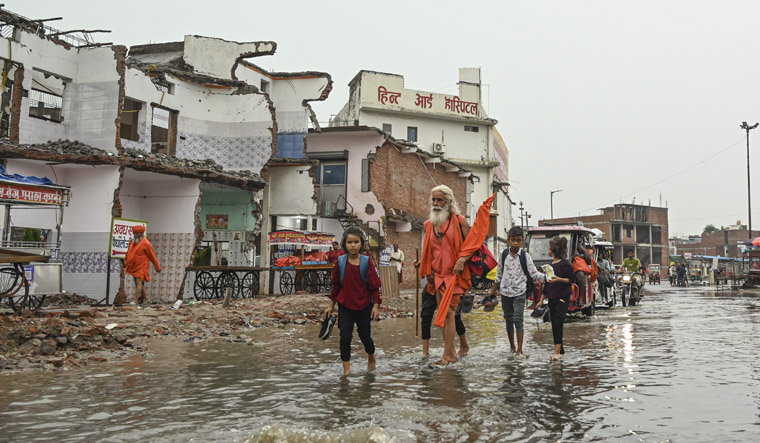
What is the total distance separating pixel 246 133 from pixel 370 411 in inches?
754

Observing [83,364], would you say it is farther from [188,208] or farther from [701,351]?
[188,208]

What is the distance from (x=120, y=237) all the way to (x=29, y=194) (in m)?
3.73

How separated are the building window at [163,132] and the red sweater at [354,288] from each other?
604 inches

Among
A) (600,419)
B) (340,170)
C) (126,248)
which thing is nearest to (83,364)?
(600,419)

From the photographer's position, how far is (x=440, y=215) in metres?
7.83

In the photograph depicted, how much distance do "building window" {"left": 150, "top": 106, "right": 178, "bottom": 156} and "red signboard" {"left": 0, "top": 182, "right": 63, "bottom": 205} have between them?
23.4 feet

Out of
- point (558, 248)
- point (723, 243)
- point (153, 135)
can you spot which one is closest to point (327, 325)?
point (558, 248)

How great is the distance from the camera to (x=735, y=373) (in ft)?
21.8

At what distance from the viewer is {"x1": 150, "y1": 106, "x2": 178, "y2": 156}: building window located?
20.4 meters

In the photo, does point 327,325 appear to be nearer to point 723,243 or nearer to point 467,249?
point 467,249

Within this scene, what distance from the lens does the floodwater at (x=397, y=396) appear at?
4.32 meters

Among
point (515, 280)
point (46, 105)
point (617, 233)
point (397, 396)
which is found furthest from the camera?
point (617, 233)

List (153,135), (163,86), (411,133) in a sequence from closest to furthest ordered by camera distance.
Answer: (153,135) < (163,86) < (411,133)

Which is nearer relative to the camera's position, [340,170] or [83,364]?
[83,364]
